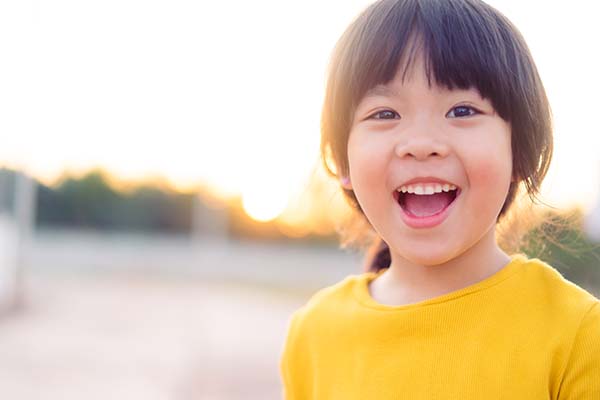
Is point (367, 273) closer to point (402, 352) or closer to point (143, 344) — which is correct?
point (402, 352)

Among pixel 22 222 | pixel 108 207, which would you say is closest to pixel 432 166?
pixel 22 222

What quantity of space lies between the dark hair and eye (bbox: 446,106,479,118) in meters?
0.03

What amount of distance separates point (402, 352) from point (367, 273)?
31 cm

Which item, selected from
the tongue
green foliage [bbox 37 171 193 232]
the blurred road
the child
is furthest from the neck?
green foliage [bbox 37 171 193 232]

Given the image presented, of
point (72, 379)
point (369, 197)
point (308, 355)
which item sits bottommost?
point (72, 379)

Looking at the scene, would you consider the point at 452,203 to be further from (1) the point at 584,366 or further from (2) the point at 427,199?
(1) the point at 584,366

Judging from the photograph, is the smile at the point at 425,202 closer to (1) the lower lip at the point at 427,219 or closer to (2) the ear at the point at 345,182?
(1) the lower lip at the point at 427,219

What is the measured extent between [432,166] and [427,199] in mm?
68

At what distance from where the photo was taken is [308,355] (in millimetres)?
1411

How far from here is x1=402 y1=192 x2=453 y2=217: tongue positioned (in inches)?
A: 45.1

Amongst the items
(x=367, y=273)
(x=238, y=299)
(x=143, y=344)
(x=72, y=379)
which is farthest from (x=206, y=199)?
(x=367, y=273)

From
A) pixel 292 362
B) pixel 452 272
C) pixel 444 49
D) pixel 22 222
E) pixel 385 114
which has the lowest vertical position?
pixel 22 222

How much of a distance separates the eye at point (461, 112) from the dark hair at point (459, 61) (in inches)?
1.2

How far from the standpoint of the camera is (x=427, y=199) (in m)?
1.16
